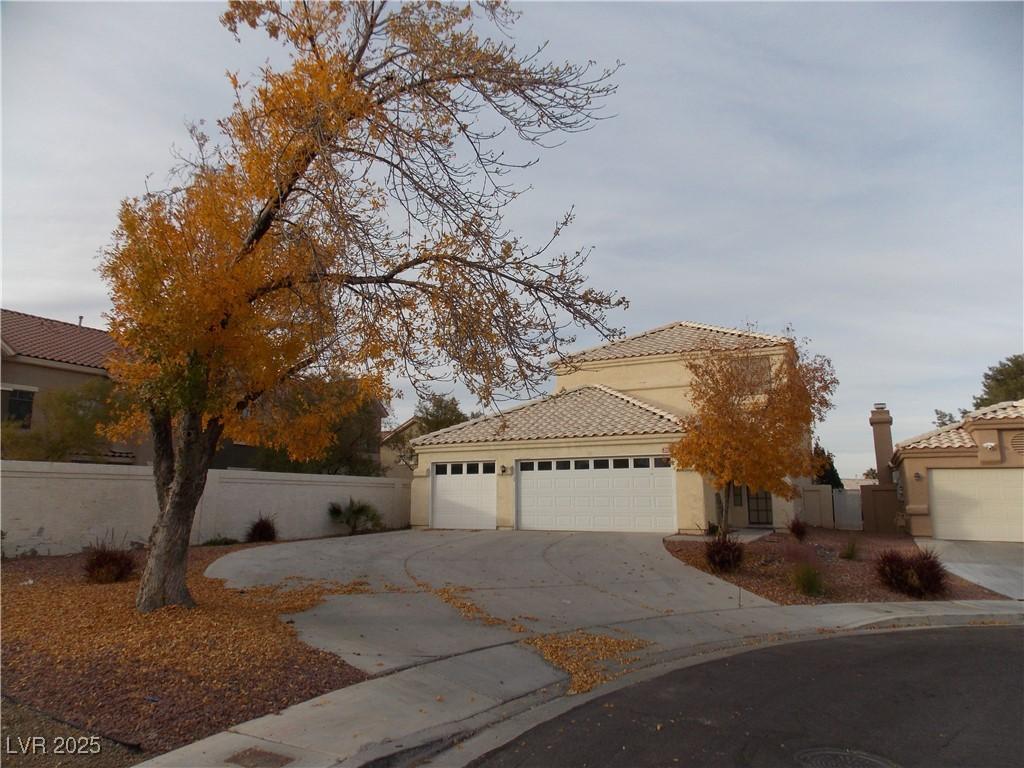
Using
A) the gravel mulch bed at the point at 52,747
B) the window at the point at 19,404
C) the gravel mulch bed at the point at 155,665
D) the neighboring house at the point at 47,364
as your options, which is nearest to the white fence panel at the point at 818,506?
the neighboring house at the point at 47,364

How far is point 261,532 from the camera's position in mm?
19594

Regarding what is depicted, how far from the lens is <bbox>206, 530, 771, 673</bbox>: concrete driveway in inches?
364

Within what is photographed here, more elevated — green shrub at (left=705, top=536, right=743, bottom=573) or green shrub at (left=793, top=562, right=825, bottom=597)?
green shrub at (left=705, top=536, right=743, bottom=573)

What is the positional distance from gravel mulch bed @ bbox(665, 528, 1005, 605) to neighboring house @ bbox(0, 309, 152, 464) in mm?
19262

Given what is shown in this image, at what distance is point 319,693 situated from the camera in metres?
6.88

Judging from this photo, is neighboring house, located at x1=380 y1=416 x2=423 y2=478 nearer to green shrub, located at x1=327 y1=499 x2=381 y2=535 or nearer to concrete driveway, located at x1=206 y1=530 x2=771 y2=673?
green shrub, located at x1=327 y1=499 x2=381 y2=535

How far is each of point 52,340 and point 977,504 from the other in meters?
31.4

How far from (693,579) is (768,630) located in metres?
3.61

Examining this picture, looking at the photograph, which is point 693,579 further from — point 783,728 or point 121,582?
point 121,582

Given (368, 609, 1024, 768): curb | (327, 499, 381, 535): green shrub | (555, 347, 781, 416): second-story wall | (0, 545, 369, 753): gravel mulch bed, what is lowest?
(368, 609, 1024, 768): curb

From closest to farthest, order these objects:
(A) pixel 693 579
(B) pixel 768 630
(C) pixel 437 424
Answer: (B) pixel 768 630 → (A) pixel 693 579 → (C) pixel 437 424

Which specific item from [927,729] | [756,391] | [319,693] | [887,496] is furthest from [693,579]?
[887,496]

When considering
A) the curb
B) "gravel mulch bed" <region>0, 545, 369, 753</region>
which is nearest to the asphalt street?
the curb

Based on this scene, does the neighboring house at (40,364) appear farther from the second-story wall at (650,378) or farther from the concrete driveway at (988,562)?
the concrete driveway at (988,562)
